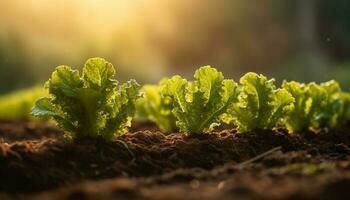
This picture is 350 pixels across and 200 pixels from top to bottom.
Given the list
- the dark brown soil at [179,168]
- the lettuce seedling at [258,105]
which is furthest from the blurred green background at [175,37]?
the dark brown soil at [179,168]

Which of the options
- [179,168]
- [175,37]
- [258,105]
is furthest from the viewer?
[175,37]

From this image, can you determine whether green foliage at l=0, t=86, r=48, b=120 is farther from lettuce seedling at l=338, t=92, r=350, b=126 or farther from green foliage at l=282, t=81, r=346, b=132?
green foliage at l=282, t=81, r=346, b=132

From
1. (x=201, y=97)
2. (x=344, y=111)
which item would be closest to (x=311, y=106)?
(x=344, y=111)

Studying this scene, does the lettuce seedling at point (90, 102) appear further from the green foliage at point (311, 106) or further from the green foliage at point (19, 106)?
the green foliage at point (19, 106)

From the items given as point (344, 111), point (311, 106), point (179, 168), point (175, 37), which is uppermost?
point (175, 37)

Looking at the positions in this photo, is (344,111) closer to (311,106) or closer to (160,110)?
(311,106)

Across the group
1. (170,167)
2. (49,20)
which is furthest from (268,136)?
(49,20)
